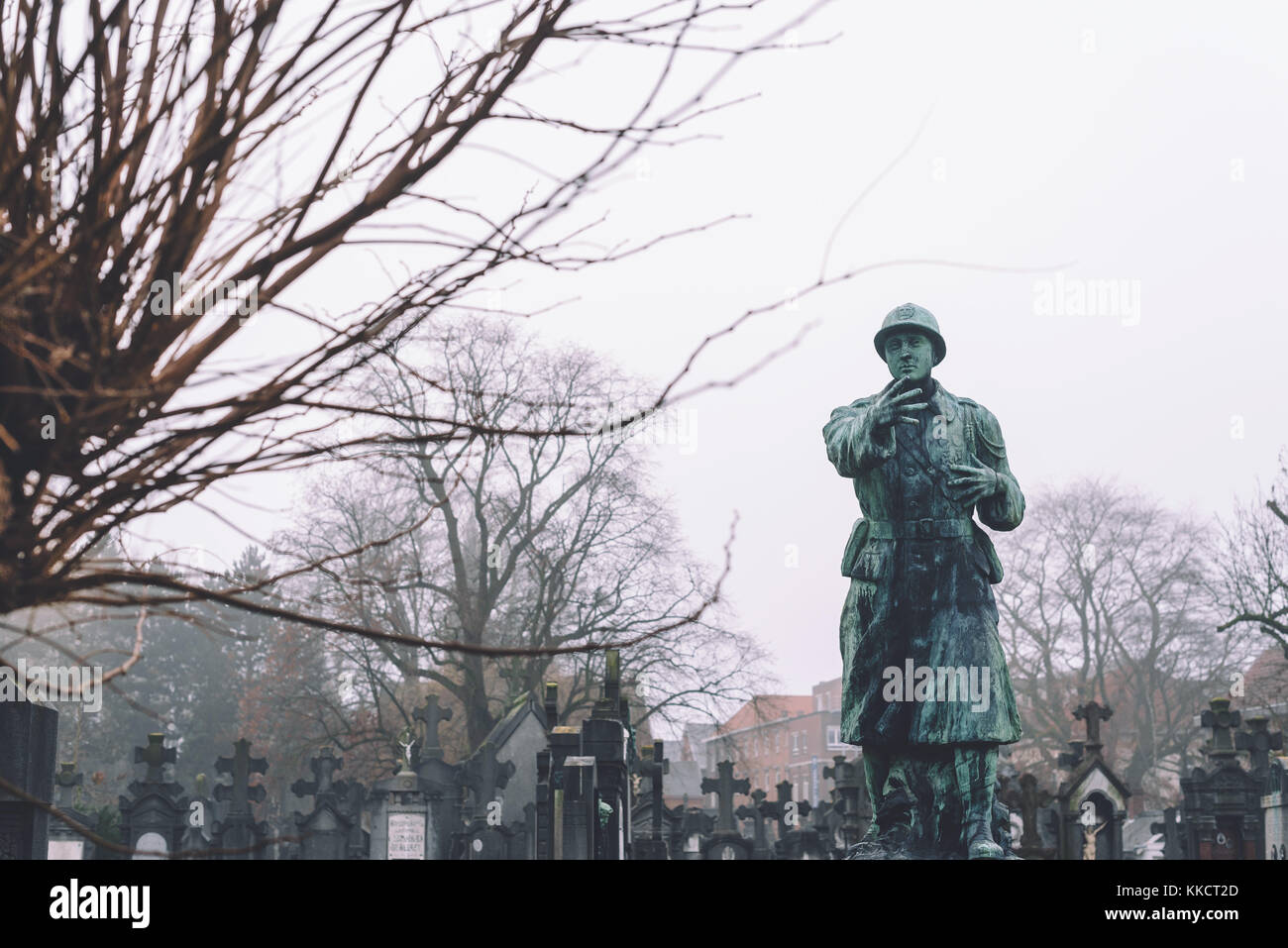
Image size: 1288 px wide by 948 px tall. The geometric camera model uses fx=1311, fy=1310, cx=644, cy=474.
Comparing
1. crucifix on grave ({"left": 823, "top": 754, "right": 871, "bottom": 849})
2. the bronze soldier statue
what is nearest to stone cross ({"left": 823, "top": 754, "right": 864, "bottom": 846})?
crucifix on grave ({"left": 823, "top": 754, "right": 871, "bottom": 849})

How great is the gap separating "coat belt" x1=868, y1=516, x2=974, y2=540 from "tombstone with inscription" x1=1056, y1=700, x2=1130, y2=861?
15.0 metres

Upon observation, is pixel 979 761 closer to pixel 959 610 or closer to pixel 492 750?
pixel 959 610

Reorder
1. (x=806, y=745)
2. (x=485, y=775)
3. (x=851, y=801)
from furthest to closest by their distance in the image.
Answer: (x=806, y=745) < (x=485, y=775) < (x=851, y=801)

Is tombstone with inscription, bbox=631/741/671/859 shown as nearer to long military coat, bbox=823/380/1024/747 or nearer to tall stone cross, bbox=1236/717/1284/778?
tall stone cross, bbox=1236/717/1284/778

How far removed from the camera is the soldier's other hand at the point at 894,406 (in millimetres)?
6363

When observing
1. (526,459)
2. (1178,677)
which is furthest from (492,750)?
(1178,677)

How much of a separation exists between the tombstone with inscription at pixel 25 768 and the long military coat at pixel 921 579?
11.9ft

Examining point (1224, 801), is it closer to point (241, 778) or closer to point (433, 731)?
point (433, 731)

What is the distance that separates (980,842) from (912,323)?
2.51 metres

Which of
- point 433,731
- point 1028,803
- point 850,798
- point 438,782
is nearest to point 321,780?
point 438,782

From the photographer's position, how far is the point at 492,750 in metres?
26.0

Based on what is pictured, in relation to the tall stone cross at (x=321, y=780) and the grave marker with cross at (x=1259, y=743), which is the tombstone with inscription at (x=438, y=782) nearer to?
the tall stone cross at (x=321, y=780)

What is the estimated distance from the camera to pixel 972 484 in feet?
20.9

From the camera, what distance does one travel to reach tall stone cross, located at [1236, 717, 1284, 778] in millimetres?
23125
